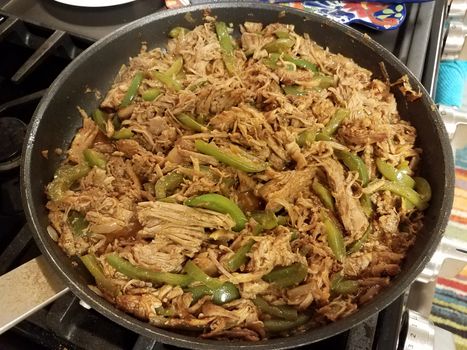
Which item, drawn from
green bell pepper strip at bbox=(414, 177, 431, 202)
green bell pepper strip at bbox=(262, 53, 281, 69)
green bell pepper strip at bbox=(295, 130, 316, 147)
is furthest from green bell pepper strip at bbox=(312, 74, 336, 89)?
green bell pepper strip at bbox=(414, 177, 431, 202)

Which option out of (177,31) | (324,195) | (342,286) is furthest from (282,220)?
(177,31)

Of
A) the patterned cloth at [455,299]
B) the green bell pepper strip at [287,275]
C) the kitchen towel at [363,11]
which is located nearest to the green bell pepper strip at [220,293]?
the green bell pepper strip at [287,275]

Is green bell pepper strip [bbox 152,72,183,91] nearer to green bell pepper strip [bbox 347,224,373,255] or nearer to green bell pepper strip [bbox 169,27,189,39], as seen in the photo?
green bell pepper strip [bbox 169,27,189,39]

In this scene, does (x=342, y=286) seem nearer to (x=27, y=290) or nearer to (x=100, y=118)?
(x=27, y=290)

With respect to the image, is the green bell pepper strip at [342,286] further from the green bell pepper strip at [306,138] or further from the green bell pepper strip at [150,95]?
the green bell pepper strip at [150,95]

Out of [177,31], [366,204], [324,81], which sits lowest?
[366,204]

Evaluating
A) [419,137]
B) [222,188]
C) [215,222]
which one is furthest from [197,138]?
[419,137]

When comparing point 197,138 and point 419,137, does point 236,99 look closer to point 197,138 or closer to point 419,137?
point 197,138
